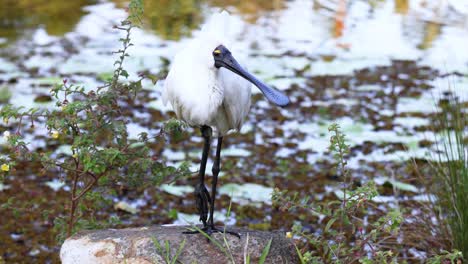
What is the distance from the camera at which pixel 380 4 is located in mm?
11672

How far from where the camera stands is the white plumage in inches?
118

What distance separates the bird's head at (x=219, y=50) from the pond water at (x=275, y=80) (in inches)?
21.7

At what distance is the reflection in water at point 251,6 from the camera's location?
1069cm

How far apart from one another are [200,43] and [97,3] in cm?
800

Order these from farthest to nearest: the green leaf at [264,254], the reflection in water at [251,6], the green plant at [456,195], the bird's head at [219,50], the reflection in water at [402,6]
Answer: the reflection in water at [402,6], the reflection in water at [251,6], the green plant at [456,195], the green leaf at [264,254], the bird's head at [219,50]

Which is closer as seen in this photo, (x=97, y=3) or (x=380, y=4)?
(x=97, y=3)

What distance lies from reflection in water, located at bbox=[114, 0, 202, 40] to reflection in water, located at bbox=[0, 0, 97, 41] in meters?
0.64

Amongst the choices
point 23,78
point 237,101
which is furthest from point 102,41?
point 237,101

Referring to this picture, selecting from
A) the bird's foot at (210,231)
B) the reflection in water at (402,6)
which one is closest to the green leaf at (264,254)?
the bird's foot at (210,231)

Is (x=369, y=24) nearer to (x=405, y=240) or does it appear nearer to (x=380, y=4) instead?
(x=380, y=4)

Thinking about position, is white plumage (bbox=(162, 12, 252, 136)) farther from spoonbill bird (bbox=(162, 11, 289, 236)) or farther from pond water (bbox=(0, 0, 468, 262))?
pond water (bbox=(0, 0, 468, 262))

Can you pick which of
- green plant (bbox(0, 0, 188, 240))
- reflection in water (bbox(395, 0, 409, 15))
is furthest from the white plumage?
reflection in water (bbox(395, 0, 409, 15))

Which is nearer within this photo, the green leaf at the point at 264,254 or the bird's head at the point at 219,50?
the bird's head at the point at 219,50

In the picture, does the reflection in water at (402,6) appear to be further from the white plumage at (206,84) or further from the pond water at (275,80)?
the white plumage at (206,84)
